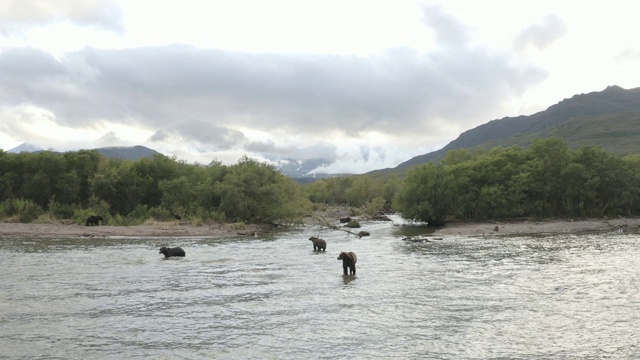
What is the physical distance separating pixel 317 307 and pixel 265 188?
57.5 metres

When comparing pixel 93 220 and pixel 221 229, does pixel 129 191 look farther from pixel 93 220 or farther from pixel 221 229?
pixel 221 229

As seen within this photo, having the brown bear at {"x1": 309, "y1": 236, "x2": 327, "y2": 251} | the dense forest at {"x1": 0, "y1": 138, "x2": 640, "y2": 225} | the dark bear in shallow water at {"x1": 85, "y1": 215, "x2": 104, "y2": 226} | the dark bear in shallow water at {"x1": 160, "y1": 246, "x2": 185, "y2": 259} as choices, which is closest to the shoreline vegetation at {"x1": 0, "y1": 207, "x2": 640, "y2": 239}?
the dark bear in shallow water at {"x1": 85, "y1": 215, "x2": 104, "y2": 226}

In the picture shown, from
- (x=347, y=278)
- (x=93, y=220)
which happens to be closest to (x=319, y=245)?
(x=347, y=278)

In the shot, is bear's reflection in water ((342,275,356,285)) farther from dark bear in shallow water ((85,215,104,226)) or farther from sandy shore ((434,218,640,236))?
dark bear in shallow water ((85,215,104,226))

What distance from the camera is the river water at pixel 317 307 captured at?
1455 centimetres

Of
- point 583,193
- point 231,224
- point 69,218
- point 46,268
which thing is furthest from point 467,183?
point 46,268

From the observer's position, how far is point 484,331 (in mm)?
16359

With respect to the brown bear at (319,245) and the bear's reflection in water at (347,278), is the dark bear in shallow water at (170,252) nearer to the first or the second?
the brown bear at (319,245)

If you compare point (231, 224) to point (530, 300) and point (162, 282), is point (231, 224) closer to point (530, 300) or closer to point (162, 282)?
point (162, 282)

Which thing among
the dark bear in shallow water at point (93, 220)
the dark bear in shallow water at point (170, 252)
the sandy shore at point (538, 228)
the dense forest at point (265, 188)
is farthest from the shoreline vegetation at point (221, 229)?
the dark bear in shallow water at point (170, 252)

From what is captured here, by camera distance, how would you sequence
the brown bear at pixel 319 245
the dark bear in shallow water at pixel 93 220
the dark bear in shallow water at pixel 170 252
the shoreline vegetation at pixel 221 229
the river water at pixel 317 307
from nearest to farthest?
1. the river water at pixel 317 307
2. the dark bear in shallow water at pixel 170 252
3. the brown bear at pixel 319 245
4. the shoreline vegetation at pixel 221 229
5. the dark bear in shallow water at pixel 93 220

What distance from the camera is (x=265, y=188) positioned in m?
76.9

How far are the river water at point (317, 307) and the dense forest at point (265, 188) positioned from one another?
3950cm

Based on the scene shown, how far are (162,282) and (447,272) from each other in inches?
679
